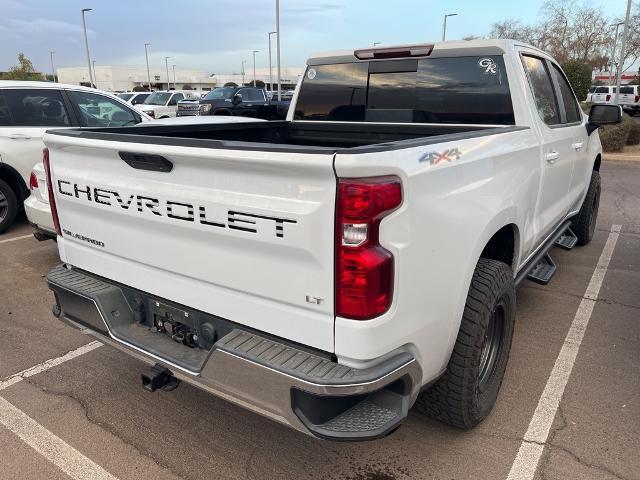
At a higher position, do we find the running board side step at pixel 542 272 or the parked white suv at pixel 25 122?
the parked white suv at pixel 25 122

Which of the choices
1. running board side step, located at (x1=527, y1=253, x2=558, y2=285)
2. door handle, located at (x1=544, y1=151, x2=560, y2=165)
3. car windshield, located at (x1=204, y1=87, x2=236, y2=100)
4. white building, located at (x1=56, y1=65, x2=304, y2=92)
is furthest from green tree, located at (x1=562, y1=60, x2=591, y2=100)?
white building, located at (x1=56, y1=65, x2=304, y2=92)

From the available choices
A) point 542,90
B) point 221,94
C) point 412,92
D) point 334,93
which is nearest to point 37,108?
point 334,93

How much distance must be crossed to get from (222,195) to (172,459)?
1.47 m

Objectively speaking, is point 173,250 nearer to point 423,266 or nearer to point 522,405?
point 423,266

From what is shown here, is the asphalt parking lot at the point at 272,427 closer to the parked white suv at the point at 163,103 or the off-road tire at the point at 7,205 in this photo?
the off-road tire at the point at 7,205

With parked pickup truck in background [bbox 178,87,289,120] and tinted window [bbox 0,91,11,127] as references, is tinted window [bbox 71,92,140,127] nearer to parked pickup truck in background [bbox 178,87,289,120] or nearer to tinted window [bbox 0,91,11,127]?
tinted window [bbox 0,91,11,127]

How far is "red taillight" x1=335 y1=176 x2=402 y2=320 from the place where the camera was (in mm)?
1830

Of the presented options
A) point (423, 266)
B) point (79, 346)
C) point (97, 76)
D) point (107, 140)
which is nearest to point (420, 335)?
point (423, 266)

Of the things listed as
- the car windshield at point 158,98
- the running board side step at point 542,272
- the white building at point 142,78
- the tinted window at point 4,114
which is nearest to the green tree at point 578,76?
the car windshield at point 158,98

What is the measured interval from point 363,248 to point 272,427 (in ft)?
5.11

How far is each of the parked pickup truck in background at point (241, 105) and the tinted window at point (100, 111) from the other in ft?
28.3

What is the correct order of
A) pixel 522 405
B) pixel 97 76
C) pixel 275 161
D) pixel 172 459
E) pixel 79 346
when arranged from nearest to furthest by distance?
pixel 275 161, pixel 172 459, pixel 522 405, pixel 79 346, pixel 97 76

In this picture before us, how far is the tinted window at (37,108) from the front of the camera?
6.86m

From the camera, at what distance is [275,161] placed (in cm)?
191
